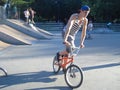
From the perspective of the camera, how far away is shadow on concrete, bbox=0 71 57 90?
935cm

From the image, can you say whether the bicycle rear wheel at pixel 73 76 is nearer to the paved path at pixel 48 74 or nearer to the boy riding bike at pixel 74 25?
the paved path at pixel 48 74

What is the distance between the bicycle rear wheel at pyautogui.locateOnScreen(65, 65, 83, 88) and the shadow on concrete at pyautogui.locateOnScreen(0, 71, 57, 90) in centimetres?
79

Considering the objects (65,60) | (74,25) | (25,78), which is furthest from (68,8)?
(74,25)

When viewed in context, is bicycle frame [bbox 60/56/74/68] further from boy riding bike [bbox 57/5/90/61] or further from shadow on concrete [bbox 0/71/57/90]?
shadow on concrete [bbox 0/71/57/90]

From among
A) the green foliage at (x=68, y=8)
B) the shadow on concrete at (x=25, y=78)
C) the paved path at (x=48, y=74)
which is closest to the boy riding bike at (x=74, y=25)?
the shadow on concrete at (x=25, y=78)

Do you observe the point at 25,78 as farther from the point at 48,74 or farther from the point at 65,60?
the point at 65,60

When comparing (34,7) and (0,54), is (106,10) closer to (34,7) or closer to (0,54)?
(34,7)

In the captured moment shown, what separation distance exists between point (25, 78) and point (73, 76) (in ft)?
5.54

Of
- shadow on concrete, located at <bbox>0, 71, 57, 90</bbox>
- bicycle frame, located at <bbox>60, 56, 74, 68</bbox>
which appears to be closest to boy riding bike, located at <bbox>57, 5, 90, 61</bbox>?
bicycle frame, located at <bbox>60, 56, 74, 68</bbox>

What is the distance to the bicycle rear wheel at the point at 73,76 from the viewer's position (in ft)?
28.4

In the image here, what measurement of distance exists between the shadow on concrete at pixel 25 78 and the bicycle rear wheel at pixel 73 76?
79 centimetres

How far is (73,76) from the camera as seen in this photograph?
877 centimetres

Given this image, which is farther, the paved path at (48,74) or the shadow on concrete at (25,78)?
the shadow on concrete at (25,78)

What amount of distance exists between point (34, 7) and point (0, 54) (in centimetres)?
3842
